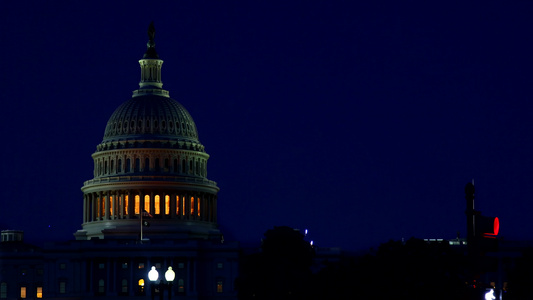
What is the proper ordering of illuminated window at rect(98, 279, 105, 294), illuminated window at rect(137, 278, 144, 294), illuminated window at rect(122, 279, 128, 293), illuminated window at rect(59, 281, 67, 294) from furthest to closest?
1. illuminated window at rect(59, 281, 67, 294)
2. illuminated window at rect(98, 279, 105, 294)
3. illuminated window at rect(122, 279, 128, 293)
4. illuminated window at rect(137, 278, 144, 294)

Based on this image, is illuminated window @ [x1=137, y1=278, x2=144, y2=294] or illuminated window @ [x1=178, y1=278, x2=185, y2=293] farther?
illuminated window @ [x1=178, y1=278, x2=185, y2=293]

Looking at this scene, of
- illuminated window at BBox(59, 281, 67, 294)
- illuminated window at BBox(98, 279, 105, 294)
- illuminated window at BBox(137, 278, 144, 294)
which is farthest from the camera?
illuminated window at BBox(59, 281, 67, 294)

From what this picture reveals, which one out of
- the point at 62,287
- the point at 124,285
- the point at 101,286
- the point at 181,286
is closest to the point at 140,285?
the point at 124,285

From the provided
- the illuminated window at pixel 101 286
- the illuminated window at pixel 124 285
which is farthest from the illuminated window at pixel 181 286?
the illuminated window at pixel 101 286

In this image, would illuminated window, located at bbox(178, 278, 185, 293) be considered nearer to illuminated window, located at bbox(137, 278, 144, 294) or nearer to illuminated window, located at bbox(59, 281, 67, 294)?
illuminated window, located at bbox(137, 278, 144, 294)

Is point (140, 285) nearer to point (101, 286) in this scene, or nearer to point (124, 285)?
point (124, 285)

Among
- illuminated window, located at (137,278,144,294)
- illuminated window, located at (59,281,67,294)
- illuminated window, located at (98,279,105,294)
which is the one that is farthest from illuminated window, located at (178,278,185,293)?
illuminated window, located at (59,281,67,294)

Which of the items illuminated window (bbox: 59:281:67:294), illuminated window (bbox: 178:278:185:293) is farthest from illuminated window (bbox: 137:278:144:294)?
illuminated window (bbox: 59:281:67:294)

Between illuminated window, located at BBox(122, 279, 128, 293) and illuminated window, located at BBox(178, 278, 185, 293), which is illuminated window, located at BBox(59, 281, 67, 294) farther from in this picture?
illuminated window, located at BBox(178, 278, 185, 293)

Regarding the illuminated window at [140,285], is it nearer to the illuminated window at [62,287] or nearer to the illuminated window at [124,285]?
the illuminated window at [124,285]

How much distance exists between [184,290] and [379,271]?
113784 mm

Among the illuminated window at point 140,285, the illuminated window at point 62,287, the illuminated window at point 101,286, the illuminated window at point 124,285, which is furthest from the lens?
the illuminated window at point 62,287

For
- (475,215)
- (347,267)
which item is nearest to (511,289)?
(347,267)

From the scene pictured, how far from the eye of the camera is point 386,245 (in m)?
95.0
